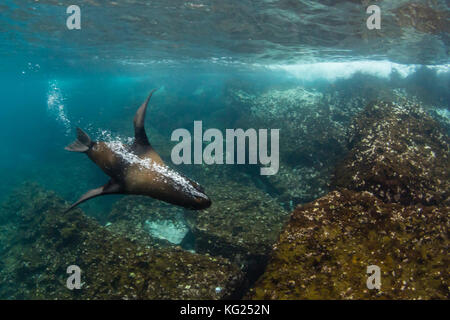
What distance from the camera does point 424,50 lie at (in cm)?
1878

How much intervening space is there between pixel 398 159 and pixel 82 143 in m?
7.23

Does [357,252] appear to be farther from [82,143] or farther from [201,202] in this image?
[82,143]

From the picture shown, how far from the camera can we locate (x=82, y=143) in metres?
4.84

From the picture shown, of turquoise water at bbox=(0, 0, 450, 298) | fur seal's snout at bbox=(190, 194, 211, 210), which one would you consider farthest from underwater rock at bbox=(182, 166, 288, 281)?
fur seal's snout at bbox=(190, 194, 211, 210)

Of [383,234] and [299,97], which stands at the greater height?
[299,97]

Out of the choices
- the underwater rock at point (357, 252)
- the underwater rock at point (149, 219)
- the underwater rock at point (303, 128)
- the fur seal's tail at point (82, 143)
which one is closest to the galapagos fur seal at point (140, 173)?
the fur seal's tail at point (82, 143)

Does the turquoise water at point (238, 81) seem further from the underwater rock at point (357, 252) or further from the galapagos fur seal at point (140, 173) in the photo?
the galapagos fur seal at point (140, 173)

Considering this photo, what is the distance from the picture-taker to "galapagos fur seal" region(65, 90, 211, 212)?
145 inches

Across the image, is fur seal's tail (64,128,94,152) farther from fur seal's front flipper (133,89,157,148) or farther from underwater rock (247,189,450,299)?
underwater rock (247,189,450,299)

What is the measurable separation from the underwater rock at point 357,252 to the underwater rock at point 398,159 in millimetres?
1059
